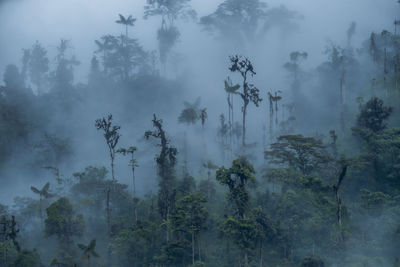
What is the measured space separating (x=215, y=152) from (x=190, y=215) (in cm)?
3277

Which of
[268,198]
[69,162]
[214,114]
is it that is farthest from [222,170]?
[214,114]

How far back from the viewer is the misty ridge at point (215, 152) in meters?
29.9

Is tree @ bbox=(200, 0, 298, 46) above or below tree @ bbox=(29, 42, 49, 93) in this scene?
above

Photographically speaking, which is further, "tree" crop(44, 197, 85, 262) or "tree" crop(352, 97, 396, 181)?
"tree" crop(352, 97, 396, 181)

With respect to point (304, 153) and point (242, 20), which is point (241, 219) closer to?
point (304, 153)

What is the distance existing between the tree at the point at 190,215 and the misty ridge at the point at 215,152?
13 centimetres

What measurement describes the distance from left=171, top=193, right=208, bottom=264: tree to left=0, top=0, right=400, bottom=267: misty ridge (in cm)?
13

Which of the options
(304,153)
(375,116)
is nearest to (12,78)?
(304,153)

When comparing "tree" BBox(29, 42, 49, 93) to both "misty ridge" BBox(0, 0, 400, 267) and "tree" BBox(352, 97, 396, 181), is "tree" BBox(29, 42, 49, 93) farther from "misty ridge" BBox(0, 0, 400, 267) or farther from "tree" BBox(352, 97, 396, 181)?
"tree" BBox(352, 97, 396, 181)

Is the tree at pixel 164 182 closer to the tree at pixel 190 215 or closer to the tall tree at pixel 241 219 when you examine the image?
the tree at pixel 190 215

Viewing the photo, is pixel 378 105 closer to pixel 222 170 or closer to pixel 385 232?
pixel 385 232

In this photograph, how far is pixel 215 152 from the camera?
6144cm

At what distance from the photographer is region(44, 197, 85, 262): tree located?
103 feet

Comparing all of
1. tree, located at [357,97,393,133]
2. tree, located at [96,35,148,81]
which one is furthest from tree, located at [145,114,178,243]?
tree, located at [96,35,148,81]
